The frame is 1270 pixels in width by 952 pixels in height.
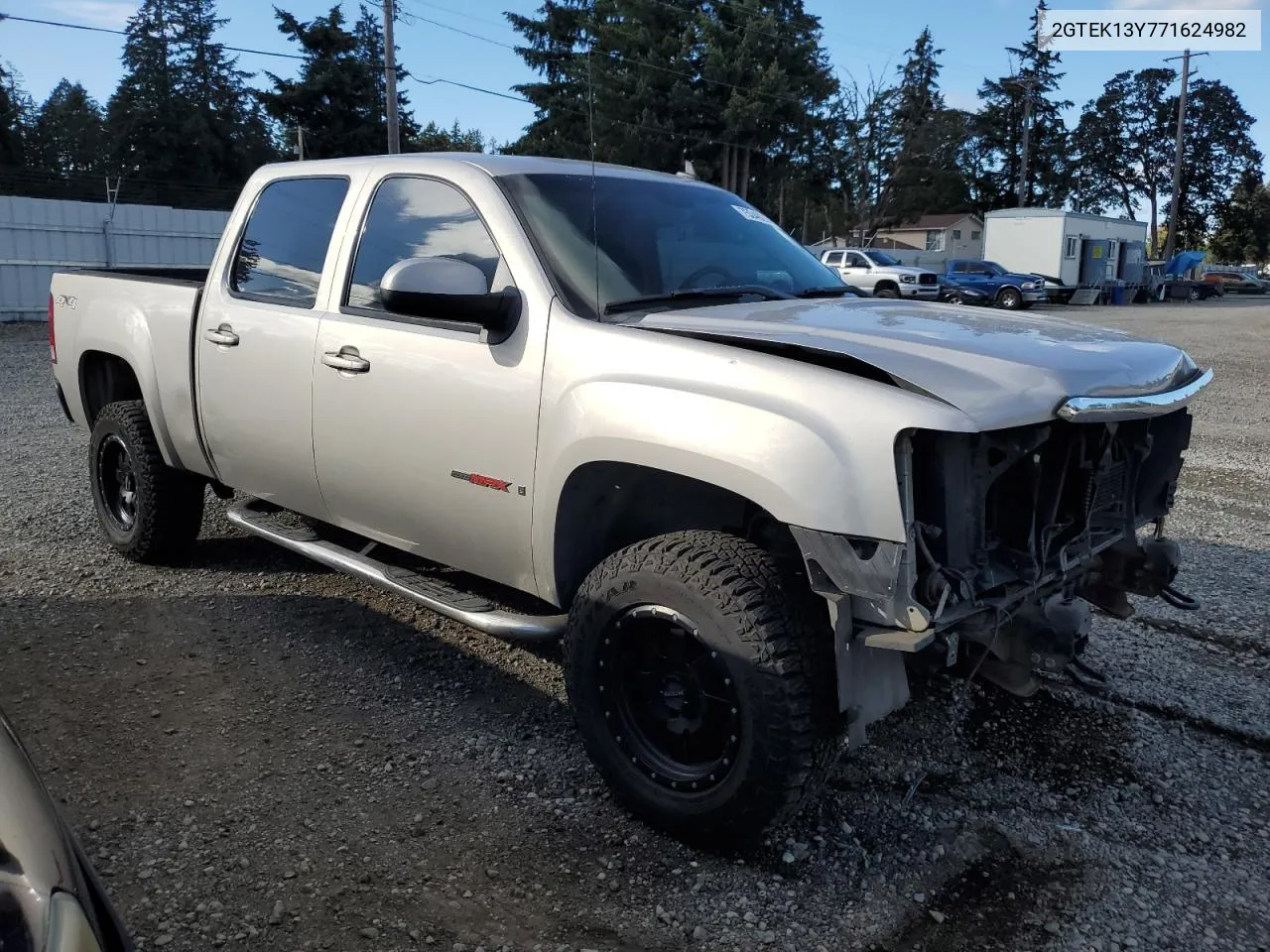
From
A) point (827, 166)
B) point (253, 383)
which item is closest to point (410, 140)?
point (827, 166)

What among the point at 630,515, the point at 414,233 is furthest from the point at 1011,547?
the point at 414,233

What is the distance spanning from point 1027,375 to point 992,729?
165 centimetres

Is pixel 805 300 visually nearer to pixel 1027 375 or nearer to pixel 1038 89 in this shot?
pixel 1027 375

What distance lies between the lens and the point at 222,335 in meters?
4.53

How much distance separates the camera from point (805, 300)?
12.5 feet

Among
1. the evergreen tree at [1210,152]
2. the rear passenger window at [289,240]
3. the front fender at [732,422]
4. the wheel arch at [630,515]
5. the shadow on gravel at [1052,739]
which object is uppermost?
the evergreen tree at [1210,152]

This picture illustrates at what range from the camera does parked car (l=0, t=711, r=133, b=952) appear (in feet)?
4.75

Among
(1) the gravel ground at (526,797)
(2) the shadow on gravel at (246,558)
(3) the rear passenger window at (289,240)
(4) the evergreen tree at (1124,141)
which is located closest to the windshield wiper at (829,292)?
(1) the gravel ground at (526,797)

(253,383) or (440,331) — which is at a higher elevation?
(440,331)

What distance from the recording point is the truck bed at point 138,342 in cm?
482

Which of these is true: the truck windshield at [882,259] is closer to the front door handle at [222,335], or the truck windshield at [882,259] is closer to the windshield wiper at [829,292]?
the windshield wiper at [829,292]

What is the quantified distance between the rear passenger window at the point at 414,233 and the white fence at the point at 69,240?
50.0ft

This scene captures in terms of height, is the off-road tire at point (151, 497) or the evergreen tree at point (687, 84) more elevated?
the evergreen tree at point (687, 84)

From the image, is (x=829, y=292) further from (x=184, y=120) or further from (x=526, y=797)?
(x=184, y=120)
